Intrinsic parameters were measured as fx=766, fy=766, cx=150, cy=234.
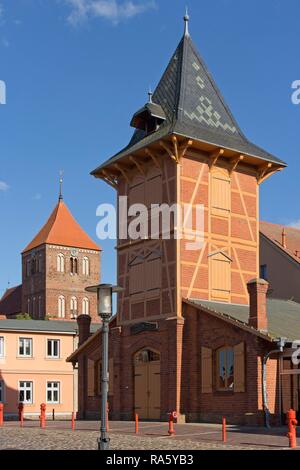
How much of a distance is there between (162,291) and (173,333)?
2062 millimetres

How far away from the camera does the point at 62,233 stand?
348ft

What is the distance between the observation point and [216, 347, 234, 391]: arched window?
2939 centimetres

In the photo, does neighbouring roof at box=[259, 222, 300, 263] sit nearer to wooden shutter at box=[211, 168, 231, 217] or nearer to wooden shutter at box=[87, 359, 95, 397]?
wooden shutter at box=[211, 168, 231, 217]

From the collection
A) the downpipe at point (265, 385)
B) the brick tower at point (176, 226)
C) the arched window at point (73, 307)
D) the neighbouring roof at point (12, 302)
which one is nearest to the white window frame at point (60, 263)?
the arched window at point (73, 307)

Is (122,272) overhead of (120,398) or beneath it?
overhead

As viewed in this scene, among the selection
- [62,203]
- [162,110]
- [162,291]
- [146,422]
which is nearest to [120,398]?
[146,422]

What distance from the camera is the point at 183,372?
31422mm

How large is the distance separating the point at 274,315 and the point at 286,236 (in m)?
16.6

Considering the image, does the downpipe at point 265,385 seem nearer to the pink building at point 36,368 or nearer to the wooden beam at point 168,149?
the wooden beam at point 168,149

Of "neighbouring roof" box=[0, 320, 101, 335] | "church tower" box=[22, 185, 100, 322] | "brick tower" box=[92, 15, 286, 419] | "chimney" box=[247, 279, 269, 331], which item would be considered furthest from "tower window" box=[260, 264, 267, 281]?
"church tower" box=[22, 185, 100, 322]

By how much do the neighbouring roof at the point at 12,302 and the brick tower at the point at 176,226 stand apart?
3203 inches

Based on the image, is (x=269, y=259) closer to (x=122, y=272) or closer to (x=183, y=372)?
(x=122, y=272)

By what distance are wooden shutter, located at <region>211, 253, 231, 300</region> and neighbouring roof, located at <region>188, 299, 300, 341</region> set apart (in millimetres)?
457
